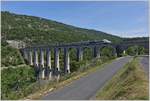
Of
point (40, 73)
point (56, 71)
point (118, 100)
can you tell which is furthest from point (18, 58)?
point (118, 100)

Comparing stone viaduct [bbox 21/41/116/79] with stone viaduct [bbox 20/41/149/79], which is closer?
stone viaduct [bbox 20/41/149/79]

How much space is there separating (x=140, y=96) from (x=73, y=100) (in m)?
6.87

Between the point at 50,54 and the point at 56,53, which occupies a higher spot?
the point at 56,53

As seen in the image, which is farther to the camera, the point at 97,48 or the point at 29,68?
the point at 29,68

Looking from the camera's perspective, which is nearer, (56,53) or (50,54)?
(56,53)

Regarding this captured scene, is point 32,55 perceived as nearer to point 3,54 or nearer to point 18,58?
point 18,58

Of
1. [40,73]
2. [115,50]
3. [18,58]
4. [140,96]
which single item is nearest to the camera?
[140,96]

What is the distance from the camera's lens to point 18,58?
158000 mm

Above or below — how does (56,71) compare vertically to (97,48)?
below

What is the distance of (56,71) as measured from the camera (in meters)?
133

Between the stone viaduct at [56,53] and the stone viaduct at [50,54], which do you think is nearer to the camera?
the stone viaduct at [56,53]

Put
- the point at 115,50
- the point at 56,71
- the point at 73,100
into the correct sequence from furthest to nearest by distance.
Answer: the point at 56,71 < the point at 115,50 < the point at 73,100

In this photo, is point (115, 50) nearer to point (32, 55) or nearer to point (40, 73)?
point (40, 73)

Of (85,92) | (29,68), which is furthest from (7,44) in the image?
(85,92)
